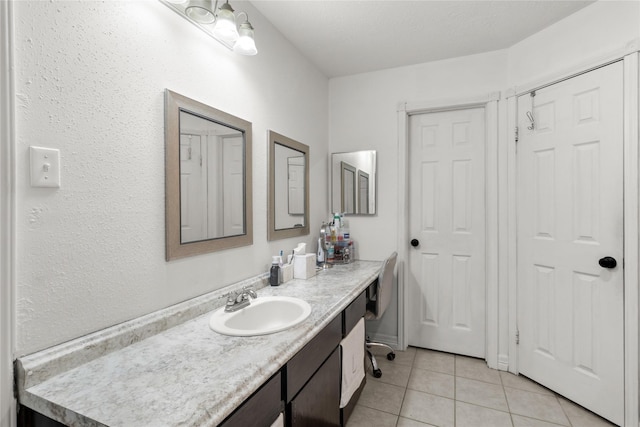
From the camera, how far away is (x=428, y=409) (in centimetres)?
192

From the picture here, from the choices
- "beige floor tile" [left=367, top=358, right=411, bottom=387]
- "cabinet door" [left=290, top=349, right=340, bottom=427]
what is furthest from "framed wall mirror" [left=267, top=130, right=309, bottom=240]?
"beige floor tile" [left=367, top=358, right=411, bottom=387]

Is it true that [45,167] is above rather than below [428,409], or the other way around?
above

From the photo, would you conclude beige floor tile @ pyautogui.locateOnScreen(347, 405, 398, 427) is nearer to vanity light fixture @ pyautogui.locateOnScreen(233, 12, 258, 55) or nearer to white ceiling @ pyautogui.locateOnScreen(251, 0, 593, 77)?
vanity light fixture @ pyautogui.locateOnScreen(233, 12, 258, 55)

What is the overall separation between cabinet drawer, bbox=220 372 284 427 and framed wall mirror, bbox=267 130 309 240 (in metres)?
1.06

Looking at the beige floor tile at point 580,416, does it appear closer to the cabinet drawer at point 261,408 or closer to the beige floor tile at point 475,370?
the beige floor tile at point 475,370

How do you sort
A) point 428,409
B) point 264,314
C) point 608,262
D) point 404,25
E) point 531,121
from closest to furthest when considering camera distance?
1. point 264,314
2. point 608,262
3. point 428,409
4. point 404,25
5. point 531,121

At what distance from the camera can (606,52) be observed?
1776 mm

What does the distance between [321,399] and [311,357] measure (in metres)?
0.25

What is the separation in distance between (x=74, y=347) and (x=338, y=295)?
1066 mm

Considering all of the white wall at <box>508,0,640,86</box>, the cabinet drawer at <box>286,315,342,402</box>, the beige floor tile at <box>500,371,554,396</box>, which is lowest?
the beige floor tile at <box>500,371,554,396</box>

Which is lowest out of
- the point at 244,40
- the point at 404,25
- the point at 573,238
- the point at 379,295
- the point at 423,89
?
the point at 379,295

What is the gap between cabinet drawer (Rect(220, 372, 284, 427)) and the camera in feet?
2.71

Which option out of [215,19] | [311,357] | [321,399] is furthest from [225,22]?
[321,399]

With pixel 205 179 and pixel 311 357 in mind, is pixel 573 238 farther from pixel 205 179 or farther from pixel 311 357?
pixel 205 179
